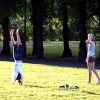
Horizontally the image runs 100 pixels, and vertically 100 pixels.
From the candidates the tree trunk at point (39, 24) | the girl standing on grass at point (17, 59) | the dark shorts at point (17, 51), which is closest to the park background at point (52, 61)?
the tree trunk at point (39, 24)

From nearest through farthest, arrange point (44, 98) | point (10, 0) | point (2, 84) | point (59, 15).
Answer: point (44, 98) < point (2, 84) < point (10, 0) < point (59, 15)

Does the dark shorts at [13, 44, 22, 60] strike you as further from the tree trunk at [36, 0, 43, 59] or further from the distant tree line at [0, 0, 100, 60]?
the tree trunk at [36, 0, 43, 59]

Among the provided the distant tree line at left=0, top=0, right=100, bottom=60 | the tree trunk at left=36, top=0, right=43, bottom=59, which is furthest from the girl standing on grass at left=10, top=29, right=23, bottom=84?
the tree trunk at left=36, top=0, right=43, bottom=59

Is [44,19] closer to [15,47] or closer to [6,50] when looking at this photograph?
[6,50]

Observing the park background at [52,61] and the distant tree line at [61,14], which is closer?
the park background at [52,61]

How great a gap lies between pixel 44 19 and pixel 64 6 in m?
3.27

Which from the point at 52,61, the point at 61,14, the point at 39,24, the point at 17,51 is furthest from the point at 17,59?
the point at 61,14

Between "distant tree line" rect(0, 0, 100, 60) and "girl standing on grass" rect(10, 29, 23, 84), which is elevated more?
"distant tree line" rect(0, 0, 100, 60)

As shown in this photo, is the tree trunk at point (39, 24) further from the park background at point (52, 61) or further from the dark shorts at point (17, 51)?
the dark shorts at point (17, 51)

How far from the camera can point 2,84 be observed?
1055cm

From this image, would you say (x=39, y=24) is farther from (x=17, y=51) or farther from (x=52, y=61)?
(x=17, y=51)

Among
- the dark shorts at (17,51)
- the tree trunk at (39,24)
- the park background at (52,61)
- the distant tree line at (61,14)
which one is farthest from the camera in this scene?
the tree trunk at (39,24)

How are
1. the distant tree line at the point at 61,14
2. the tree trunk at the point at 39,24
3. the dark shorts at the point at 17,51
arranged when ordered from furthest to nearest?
A: the tree trunk at the point at 39,24 → the distant tree line at the point at 61,14 → the dark shorts at the point at 17,51

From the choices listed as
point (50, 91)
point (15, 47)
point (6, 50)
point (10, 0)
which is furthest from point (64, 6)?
point (50, 91)
